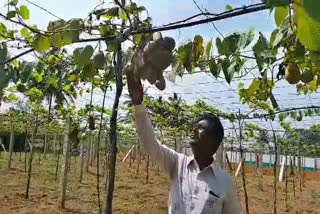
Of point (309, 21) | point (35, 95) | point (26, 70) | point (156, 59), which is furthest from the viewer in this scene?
point (35, 95)

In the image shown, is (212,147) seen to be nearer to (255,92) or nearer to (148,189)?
(255,92)

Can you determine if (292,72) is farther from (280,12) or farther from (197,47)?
(280,12)

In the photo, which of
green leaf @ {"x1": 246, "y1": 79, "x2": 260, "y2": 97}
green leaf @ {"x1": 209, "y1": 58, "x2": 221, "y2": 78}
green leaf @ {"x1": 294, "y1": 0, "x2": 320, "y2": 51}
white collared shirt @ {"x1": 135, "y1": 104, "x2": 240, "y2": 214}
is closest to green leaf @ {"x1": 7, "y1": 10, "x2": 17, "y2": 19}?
white collared shirt @ {"x1": 135, "y1": 104, "x2": 240, "y2": 214}

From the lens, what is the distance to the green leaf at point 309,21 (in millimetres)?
393

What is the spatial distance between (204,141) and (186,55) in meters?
0.43

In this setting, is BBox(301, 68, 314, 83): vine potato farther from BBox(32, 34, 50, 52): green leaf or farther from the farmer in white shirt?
BBox(32, 34, 50, 52): green leaf

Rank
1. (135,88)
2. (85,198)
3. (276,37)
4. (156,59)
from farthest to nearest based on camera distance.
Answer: (85,198)
(135,88)
(276,37)
(156,59)

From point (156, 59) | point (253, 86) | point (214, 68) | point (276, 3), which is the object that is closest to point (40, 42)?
point (156, 59)

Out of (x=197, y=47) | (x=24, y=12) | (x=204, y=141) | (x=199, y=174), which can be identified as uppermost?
(x=24, y=12)

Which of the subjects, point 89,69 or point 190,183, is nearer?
point 89,69

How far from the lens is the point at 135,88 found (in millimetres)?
1607

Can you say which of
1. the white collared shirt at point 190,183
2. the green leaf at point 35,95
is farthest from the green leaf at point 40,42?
the green leaf at point 35,95

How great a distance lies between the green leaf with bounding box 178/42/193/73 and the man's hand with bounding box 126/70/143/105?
A: 0.63 ft

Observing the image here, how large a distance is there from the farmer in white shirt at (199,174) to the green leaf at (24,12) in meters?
0.59
